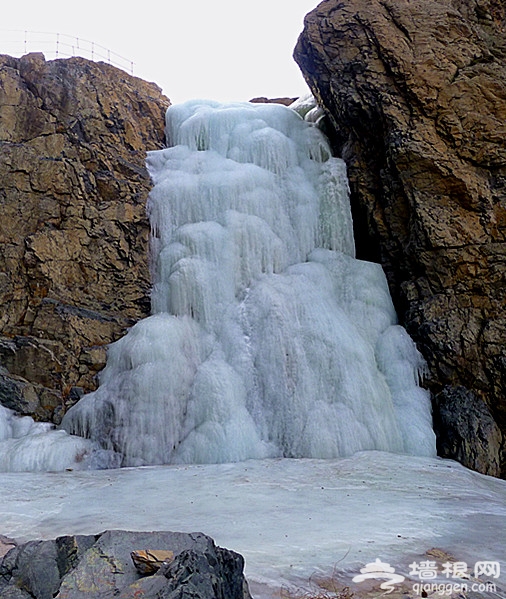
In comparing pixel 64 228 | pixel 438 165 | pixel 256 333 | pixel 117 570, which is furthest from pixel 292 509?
pixel 64 228

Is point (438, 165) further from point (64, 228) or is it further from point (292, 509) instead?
point (64, 228)

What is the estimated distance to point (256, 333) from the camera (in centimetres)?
925

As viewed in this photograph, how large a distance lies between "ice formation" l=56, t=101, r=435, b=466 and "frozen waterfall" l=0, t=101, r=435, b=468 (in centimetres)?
2

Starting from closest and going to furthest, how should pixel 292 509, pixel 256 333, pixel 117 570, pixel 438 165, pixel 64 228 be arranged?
pixel 117 570
pixel 292 509
pixel 256 333
pixel 438 165
pixel 64 228

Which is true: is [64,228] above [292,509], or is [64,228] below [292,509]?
above

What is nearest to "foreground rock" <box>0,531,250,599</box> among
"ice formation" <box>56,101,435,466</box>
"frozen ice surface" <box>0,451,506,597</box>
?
"frozen ice surface" <box>0,451,506,597</box>

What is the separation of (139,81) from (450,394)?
1042cm

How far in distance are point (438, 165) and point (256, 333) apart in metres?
4.47

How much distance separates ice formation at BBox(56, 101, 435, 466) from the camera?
8.07 m

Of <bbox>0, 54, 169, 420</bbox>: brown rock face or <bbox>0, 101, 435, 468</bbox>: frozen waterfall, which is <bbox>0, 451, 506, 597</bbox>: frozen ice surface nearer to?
<bbox>0, 101, 435, 468</bbox>: frozen waterfall


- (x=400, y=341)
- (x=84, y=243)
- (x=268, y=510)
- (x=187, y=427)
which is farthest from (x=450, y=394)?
(x=84, y=243)

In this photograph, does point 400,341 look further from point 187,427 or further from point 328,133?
point 328,133

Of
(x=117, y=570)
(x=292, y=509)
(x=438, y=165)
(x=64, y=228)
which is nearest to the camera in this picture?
(x=117, y=570)

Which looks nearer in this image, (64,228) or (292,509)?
(292,509)
